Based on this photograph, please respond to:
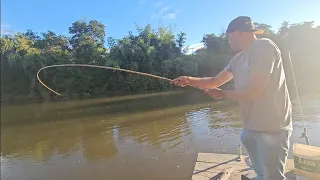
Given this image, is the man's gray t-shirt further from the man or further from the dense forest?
Answer: the dense forest

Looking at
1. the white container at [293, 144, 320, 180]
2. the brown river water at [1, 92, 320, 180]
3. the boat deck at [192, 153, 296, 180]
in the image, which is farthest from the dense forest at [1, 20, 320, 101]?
the white container at [293, 144, 320, 180]

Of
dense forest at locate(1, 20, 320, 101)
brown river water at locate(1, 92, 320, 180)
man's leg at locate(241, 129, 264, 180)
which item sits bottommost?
brown river water at locate(1, 92, 320, 180)

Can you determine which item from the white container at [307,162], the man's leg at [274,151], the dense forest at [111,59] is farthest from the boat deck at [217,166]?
the dense forest at [111,59]

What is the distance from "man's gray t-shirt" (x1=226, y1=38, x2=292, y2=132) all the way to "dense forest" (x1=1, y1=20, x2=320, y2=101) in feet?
92.6

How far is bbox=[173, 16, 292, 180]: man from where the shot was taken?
6.32 feet

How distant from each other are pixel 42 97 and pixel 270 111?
3363cm

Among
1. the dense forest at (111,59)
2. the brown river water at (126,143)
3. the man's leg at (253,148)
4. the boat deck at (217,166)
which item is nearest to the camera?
the man's leg at (253,148)

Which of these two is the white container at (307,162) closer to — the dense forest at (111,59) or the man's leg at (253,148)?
the man's leg at (253,148)

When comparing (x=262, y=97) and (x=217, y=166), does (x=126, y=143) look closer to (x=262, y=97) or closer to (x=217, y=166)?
(x=217, y=166)

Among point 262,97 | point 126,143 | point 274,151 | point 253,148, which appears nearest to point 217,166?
point 253,148

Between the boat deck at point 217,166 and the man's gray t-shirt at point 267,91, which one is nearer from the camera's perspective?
the man's gray t-shirt at point 267,91

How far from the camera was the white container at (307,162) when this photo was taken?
2.66m

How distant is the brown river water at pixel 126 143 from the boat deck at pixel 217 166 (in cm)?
94

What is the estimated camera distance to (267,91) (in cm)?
197
